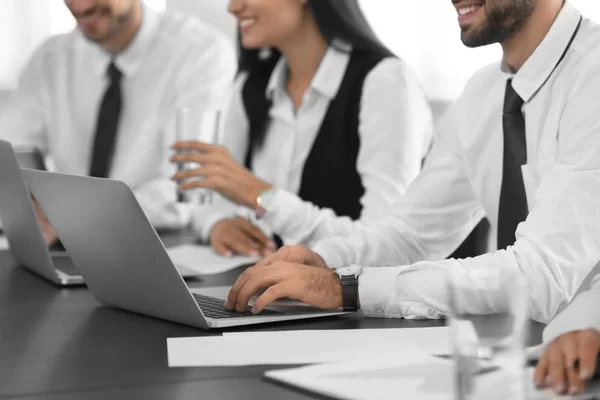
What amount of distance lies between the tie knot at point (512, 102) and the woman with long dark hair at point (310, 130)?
65 cm

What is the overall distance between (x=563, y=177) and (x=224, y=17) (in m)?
3.40

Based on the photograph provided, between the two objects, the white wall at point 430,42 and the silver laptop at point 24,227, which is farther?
the white wall at point 430,42

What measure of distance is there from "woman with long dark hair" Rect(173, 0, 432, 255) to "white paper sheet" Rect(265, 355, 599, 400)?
3.98ft

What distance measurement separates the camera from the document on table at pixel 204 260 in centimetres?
205

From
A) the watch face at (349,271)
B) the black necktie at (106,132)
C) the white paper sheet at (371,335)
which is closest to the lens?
the white paper sheet at (371,335)

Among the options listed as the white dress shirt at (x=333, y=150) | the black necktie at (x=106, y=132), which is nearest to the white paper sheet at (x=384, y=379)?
the white dress shirt at (x=333, y=150)

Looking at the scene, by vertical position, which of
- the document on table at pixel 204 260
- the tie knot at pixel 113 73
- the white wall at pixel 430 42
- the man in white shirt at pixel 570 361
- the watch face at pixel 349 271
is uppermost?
the man in white shirt at pixel 570 361

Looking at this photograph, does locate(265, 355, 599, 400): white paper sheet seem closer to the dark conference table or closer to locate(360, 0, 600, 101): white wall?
the dark conference table

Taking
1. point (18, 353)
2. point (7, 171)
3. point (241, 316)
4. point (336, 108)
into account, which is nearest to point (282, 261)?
point (241, 316)


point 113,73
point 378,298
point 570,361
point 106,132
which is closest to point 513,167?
point 378,298

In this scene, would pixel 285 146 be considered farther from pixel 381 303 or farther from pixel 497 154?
pixel 381 303

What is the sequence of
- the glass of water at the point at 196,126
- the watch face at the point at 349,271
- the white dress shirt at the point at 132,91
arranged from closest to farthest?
1. the watch face at the point at 349,271
2. the glass of water at the point at 196,126
3. the white dress shirt at the point at 132,91

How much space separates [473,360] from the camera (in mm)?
829

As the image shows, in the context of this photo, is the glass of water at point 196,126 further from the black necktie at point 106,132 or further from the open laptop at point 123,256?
the black necktie at point 106,132
